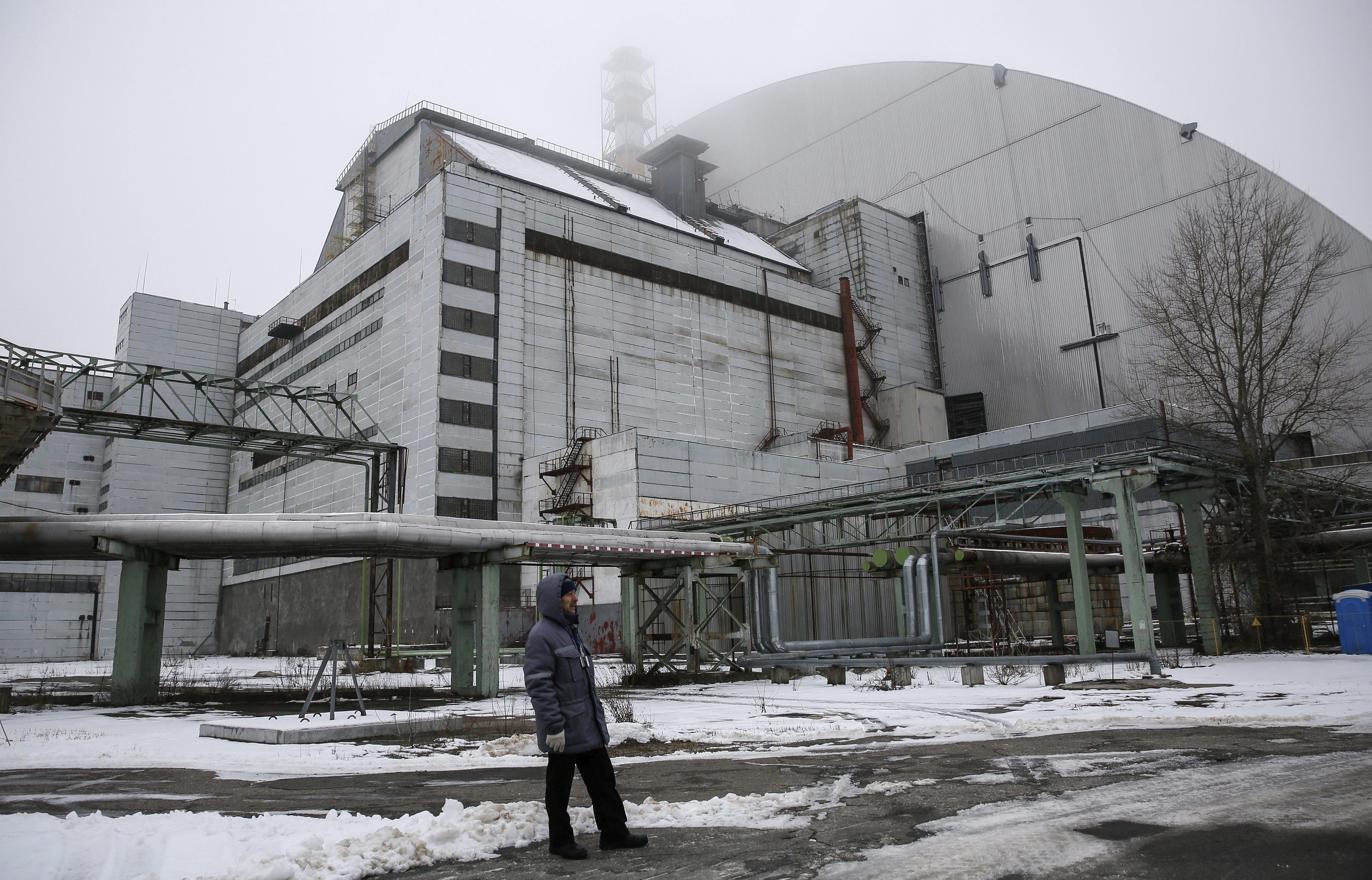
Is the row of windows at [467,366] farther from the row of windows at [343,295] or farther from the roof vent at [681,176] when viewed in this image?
the roof vent at [681,176]

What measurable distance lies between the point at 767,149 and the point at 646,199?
16.0 metres

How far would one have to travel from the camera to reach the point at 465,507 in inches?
1642

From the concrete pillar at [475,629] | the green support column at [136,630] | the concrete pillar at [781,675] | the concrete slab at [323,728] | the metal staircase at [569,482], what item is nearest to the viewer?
the concrete slab at [323,728]

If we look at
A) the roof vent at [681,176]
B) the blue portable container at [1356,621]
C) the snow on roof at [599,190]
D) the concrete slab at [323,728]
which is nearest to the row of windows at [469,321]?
the snow on roof at [599,190]

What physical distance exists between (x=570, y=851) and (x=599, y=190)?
55449 millimetres

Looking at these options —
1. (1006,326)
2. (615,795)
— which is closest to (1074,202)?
(1006,326)

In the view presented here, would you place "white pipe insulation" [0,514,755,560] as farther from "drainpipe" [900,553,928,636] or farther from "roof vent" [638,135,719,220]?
"roof vent" [638,135,719,220]

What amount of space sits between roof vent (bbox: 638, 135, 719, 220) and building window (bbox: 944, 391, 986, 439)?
22.3 m

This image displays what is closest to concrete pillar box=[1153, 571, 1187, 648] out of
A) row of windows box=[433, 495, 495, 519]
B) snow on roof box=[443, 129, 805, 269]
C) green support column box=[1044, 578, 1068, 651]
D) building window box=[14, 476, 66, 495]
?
green support column box=[1044, 578, 1068, 651]

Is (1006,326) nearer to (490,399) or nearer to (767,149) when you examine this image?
(767,149)

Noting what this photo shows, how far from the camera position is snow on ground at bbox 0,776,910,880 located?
16.4 feet

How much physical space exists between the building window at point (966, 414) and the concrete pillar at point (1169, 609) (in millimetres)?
29062

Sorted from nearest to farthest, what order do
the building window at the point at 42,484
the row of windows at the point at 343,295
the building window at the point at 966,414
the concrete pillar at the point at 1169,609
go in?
the concrete pillar at the point at 1169,609 → the row of windows at the point at 343,295 → the building window at the point at 42,484 → the building window at the point at 966,414

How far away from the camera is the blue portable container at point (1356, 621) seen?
875 inches
